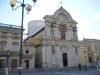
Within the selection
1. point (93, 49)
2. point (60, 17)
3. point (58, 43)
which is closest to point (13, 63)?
point (58, 43)

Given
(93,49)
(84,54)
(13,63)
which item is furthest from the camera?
(93,49)

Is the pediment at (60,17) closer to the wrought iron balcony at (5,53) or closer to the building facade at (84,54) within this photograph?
the building facade at (84,54)

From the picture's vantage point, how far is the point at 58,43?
41.2m

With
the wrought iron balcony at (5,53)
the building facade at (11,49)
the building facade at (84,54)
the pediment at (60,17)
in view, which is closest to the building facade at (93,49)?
the building facade at (84,54)

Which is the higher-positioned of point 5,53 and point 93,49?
point 93,49

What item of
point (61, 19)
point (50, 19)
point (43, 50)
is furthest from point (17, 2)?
point (61, 19)

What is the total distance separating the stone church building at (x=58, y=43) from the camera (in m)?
38.8

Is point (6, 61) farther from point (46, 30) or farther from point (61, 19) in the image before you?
point (61, 19)

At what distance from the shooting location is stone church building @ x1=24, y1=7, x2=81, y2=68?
3881 cm

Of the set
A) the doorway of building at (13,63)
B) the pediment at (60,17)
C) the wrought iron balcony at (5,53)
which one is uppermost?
the pediment at (60,17)

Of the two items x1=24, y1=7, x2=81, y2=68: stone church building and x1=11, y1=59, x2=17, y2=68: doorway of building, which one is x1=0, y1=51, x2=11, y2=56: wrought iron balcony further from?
x1=24, y1=7, x2=81, y2=68: stone church building

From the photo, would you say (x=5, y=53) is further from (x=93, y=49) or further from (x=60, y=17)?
(x=93, y=49)

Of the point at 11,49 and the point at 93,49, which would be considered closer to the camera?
the point at 11,49

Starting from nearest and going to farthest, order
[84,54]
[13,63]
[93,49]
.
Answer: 1. [13,63]
2. [84,54]
3. [93,49]
